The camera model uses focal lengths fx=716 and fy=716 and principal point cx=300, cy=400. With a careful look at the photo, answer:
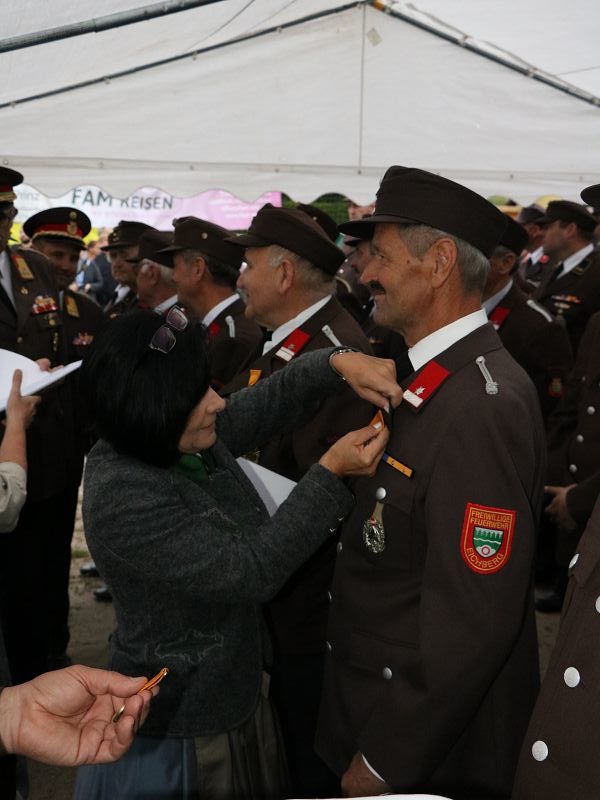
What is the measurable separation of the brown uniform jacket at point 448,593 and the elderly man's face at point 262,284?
131 centimetres

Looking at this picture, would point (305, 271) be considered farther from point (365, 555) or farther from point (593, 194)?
point (365, 555)

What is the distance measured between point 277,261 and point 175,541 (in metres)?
1.73

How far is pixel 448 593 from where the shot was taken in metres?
1.56

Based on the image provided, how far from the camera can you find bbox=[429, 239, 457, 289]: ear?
186cm

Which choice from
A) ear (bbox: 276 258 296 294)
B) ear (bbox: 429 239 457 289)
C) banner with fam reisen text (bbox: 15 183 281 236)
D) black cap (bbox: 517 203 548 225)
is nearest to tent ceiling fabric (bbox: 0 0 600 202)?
ear (bbox: 276 258 296 294)

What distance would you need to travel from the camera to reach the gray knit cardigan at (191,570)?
5.17 ft

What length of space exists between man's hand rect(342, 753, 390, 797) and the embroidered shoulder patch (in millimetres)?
553

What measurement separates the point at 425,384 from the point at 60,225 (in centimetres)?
380

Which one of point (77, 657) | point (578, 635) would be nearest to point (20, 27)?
point (578, 635)

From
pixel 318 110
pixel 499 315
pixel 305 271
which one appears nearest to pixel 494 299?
pixel 499 315

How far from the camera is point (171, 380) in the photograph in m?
1.64

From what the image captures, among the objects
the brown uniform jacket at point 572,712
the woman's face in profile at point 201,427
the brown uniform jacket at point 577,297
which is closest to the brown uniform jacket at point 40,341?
the woman's face in profile at point 201,427

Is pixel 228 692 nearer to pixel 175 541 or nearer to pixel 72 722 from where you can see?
pixel 175 541

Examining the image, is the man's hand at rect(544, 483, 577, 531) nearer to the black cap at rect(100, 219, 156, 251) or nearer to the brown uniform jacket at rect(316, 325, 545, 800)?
the brown uniform jacket at rect(316, 325, 545, 800)
